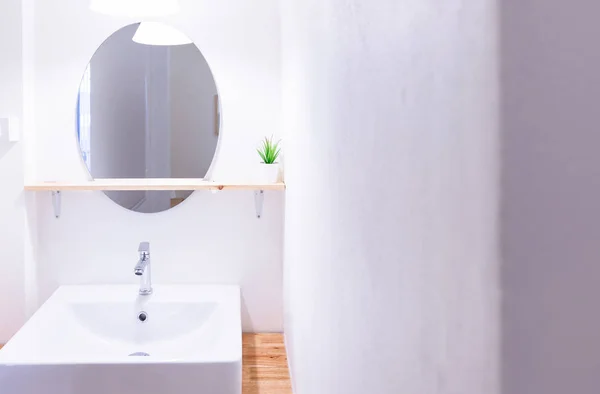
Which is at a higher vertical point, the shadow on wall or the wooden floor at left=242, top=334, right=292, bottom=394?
the shadow on wall

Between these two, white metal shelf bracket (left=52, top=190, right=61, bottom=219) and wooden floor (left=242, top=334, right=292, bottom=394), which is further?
white metal shelf bracket (left=52, top=190, right=61, bottom=219)

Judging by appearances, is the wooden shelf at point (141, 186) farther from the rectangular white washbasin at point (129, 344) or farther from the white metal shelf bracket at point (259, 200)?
the rectangular white washbasin at point (129, 344)

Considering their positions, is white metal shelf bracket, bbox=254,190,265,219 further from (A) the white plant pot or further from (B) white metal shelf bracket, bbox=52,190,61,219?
(B) white metal shelf bracket, bbox=52,190,61,219

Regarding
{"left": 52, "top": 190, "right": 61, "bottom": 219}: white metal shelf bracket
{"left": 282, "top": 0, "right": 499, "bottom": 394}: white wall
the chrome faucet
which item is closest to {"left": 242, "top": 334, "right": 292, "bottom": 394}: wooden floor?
the chrome faucet

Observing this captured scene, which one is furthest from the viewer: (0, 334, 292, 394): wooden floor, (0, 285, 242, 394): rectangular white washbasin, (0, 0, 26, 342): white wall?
(0, 0, 26, 342): white wall

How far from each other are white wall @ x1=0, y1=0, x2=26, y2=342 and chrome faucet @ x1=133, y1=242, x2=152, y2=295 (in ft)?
1.62

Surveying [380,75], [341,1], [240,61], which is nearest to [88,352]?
[240,61]

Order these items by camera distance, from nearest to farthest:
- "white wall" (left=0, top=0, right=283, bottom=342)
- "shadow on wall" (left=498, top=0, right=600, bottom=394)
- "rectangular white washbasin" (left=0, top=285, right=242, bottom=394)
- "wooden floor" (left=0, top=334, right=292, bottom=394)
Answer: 1. "shadow on wall" (left=498, top=0, right=600, bottom=394)
2. "rectangular white washbasin" (left=0, top=285, right=242, bottom=394)
3. "wooden floor" (left=0, top=334, right=292, bottom=394)
4. "white wall" (left=0, top=0, right=283, bottom=342)

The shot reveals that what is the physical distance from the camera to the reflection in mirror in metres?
2.56

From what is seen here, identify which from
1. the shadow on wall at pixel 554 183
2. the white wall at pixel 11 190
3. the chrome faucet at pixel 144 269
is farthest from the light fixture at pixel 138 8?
the shadow on wall at pixel 554 183

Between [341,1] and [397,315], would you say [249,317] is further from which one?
[397,315]

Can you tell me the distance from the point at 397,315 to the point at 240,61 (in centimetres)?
198

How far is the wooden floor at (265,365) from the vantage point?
219 cm

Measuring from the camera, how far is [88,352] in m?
A: 2.18
